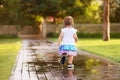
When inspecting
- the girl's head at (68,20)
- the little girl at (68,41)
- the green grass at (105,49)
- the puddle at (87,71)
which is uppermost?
the girl's head at (68,20)

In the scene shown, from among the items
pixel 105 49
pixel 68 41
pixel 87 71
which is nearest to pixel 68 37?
pixel 68 41

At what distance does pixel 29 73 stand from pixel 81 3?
35.8m

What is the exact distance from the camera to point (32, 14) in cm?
4794

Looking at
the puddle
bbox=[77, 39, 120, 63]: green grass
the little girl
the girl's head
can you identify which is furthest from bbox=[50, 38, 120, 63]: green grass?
the girl's head

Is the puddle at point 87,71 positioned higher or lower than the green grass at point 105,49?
higher

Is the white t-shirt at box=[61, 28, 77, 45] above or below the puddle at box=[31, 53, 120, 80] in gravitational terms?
above

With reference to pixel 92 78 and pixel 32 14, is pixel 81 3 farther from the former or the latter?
pixel 92 78

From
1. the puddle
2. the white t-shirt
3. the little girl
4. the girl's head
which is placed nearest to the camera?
the puddle

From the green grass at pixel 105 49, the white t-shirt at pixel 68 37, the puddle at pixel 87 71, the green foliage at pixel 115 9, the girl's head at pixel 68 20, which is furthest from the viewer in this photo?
the green foliage at pixel 115 9

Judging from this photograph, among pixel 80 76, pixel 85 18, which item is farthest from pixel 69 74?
pixel 85 18

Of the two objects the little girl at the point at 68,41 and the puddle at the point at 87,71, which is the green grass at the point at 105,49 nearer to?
the puddle at the point at 87,71

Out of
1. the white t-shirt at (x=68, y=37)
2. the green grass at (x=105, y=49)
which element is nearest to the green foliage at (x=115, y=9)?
the green grass at (x=105, y=49)

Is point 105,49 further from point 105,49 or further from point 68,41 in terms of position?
point 68,41

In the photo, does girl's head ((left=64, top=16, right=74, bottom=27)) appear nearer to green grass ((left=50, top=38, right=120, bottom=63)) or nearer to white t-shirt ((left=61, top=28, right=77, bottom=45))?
white t-shirt ((left=61, top=28, right=77, bottom=45))
